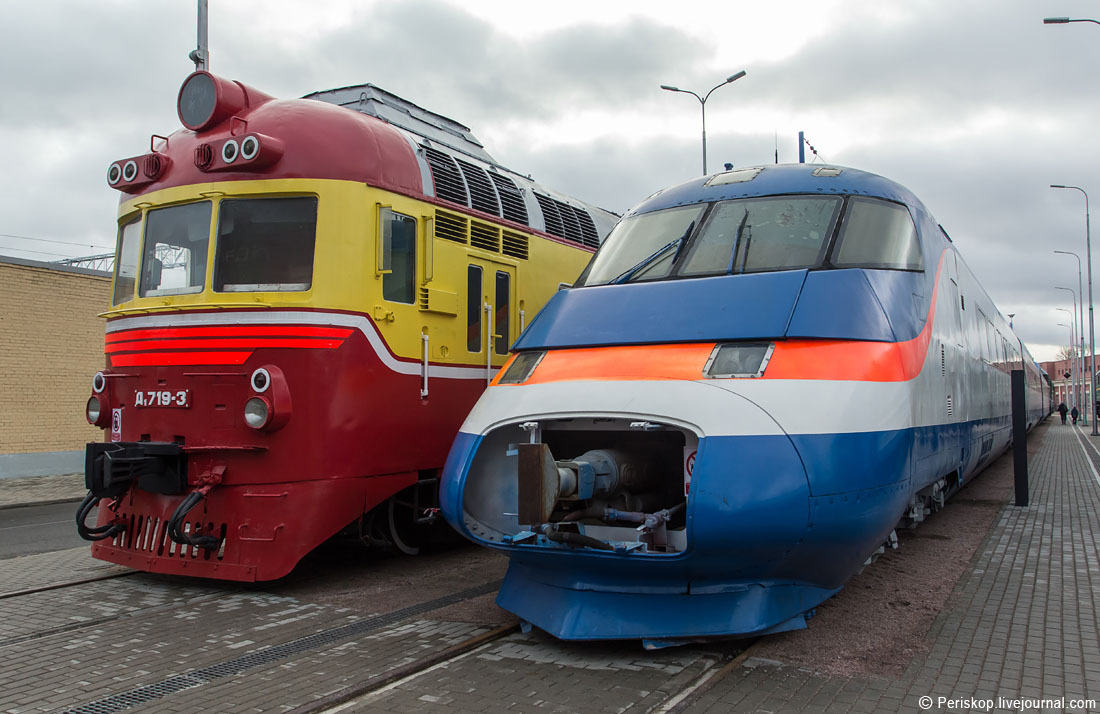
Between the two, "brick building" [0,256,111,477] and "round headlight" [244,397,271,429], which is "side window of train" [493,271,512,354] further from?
"brick building" [0,256,111,477]

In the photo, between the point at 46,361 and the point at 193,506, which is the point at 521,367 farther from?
the point at 46,361

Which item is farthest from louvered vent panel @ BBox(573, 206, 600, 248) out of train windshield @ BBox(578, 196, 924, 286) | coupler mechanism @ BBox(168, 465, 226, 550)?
coupler mechanism @ BBox(168, 465, 226, 550)

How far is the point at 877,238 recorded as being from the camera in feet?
19.6

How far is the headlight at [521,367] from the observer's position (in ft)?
18.4

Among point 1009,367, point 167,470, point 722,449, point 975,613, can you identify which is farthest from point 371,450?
point 1009,367

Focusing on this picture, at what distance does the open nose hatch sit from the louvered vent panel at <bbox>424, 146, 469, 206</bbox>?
3267 millimetres

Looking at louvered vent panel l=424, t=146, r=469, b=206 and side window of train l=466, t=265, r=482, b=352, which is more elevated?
louvered vent panel l=424, t=146, r=469, b=206

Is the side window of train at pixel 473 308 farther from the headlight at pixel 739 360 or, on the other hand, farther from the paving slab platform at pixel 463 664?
the headlight at pixel 739 360

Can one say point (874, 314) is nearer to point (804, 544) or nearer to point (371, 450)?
point (804, 544)

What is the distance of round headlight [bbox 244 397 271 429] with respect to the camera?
657cm

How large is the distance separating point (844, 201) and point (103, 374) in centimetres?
640

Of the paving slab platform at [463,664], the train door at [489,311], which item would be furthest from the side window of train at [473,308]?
the paving slab platform at [463,664]

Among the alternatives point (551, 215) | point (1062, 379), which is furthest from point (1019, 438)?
point (1062, 379)

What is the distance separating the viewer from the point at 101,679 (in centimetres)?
484
